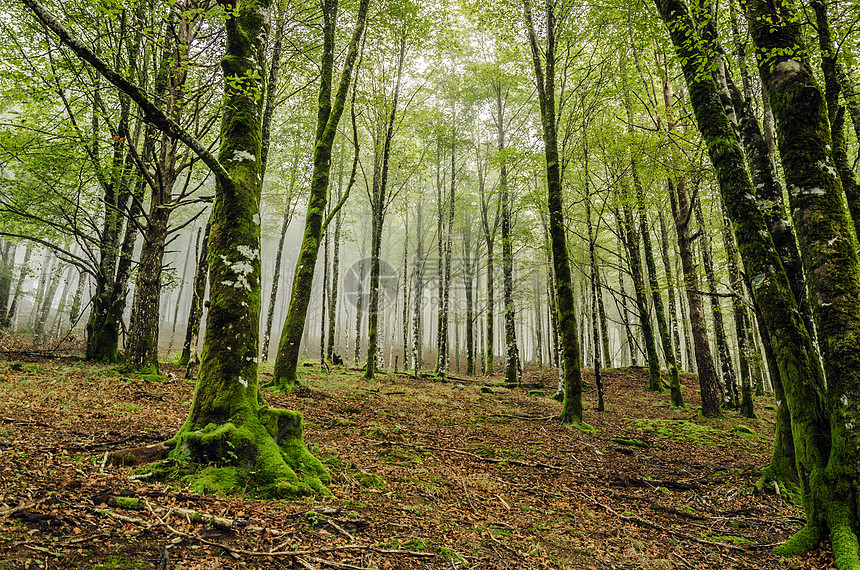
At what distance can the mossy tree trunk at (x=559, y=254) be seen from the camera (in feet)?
33.5

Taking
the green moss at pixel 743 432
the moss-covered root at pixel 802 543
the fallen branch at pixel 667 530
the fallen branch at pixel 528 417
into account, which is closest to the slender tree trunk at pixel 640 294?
the green moss at pixel 743 432

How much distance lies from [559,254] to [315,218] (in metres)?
6.92

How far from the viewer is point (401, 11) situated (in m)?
13.3

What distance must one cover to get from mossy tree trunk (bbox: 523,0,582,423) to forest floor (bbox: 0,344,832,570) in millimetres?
934

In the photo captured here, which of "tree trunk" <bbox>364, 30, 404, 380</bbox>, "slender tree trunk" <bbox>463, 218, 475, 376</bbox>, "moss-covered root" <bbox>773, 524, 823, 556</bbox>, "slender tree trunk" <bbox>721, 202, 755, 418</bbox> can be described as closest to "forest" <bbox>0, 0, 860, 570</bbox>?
"moss-covered root" <bbox>773, 524, 823, 556</bbox>

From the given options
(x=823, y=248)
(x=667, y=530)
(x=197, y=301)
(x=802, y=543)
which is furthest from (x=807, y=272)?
(x=197, y=301)

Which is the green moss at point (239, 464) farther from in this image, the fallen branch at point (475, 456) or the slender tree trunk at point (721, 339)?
the slender tree trunk at point (721, 339)

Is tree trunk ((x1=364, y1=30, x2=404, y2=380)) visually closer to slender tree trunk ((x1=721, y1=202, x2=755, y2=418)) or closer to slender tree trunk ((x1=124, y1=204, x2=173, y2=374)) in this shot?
slender tree trunk ((x1=124, y1=204, x2=173, y2=374))

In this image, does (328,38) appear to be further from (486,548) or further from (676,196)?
(676,196)

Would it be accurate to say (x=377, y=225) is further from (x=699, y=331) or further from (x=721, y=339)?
(x=721, y=339)

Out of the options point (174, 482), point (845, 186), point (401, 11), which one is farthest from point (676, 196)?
point (174, 482)

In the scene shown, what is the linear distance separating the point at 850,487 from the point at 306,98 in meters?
18.4

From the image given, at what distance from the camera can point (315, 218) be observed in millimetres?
10180

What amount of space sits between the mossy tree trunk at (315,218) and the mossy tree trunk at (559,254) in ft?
18.8
